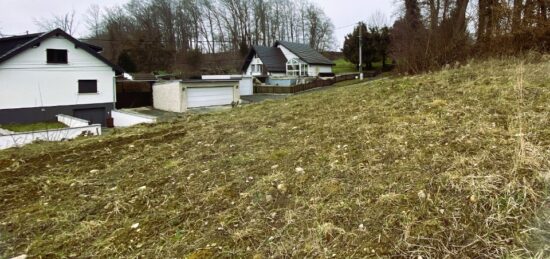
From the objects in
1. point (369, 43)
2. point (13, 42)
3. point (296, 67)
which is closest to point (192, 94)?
point (13, 42)

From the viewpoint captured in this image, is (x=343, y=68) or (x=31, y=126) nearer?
(x=31, y=126)

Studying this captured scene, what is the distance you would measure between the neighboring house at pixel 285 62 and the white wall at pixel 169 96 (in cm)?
1415

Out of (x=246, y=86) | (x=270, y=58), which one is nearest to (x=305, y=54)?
(x=270, y=58)

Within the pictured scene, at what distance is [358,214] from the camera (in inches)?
72.9

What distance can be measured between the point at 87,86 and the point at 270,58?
20.0 meters

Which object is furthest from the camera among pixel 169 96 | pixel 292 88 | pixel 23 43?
pixel 292 88

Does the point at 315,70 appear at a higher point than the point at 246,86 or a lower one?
higher

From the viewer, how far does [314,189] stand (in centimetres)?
217

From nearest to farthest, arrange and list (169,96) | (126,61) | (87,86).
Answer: (87,86)
(169,96)
(126,61)

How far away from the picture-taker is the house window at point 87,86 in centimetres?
1995

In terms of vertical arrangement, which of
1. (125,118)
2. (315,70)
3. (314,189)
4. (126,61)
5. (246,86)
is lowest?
(125,118)

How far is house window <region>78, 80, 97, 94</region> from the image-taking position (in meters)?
20.0

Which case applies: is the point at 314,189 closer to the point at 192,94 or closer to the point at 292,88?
the point at 192,94

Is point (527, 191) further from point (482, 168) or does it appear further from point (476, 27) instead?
point (476, 27)
